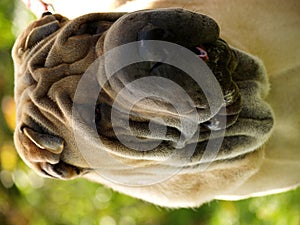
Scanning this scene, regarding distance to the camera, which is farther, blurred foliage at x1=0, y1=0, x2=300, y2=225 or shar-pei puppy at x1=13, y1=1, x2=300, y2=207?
blurred foliage at x1=0, y1=0, x2=300, y2=225

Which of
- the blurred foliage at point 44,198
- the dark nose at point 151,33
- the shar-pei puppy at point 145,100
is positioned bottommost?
the blurred foliage at point 44,198

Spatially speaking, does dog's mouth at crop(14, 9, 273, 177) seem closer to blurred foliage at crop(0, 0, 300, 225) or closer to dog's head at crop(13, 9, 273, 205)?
dog's head at crop(13, 9, 273, 205)

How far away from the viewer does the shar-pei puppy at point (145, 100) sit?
151cm

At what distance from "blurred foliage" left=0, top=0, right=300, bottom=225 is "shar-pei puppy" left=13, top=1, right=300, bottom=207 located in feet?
9.27

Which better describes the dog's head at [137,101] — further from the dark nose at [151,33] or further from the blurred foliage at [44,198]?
the blurred foliage at [44,198]

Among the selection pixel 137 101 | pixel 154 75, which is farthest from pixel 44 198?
pixel 154 75

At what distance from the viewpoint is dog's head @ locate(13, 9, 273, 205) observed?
4.95 feet

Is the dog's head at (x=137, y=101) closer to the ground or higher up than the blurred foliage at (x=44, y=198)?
higher up

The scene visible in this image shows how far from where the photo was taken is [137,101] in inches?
61.5

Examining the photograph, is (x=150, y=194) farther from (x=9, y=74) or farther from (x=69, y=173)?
(x=9, y=74)

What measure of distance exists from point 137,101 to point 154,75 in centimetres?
12

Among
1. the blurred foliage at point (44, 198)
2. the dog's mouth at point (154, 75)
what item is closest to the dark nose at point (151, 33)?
the dog's mouth at point (154, 75)

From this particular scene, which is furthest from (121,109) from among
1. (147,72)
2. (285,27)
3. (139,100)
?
(285,27)

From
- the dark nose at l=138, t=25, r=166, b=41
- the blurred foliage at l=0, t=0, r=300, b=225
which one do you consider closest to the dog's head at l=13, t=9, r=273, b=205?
the dark nose at l=138, t=25, r=166, b=41
